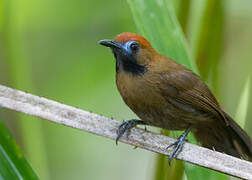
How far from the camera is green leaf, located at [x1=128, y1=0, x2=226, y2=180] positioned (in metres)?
2.70

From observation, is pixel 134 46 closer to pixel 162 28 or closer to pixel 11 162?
pixel 162 28

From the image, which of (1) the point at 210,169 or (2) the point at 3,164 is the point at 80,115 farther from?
(1) the point at 210,169

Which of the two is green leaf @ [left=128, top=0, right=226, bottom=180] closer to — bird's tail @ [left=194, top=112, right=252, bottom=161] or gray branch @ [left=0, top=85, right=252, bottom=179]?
gray branch @ [left=0, top=85, right=252, bottom=179]

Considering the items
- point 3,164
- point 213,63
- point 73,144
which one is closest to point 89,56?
point 73,144

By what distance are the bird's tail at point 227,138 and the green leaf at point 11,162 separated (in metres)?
1.57

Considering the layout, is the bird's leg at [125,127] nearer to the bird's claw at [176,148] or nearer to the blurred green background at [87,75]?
the bird's claw at [176,148]

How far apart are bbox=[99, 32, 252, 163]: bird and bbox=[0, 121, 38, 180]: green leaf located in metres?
0.97

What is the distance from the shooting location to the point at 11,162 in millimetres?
2109

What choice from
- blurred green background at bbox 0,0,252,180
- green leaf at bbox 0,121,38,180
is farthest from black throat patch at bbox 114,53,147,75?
green leaf at bbox 0,121,38,180

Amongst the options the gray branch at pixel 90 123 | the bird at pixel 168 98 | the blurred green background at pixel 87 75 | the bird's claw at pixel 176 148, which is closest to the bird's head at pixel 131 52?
the bird at pixel 168 98

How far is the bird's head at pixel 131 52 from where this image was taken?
3115 mm

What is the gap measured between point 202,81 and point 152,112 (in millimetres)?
402

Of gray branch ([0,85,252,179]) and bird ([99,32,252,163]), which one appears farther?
bird ([99,32,252,163])

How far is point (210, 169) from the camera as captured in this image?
229 cm
